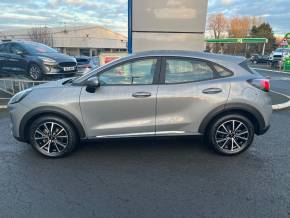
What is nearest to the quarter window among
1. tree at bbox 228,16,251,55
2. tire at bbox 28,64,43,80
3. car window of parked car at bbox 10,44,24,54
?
tire at bbox 28,64,43,80

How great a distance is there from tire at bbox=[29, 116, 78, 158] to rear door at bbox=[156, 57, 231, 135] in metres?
1.38

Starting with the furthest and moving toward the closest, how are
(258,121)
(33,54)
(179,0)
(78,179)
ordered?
(33,54) → (179,0) → (258,121) → (78,179)

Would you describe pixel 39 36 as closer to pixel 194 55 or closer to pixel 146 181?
pixel 194 55

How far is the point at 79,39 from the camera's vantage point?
72.9 m

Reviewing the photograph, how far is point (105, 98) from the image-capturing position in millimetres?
3643

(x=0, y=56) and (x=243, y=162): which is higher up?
(x=0, y=56)

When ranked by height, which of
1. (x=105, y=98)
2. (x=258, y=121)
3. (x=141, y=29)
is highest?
(x=141, y=29)

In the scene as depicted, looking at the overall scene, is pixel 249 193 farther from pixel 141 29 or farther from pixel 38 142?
pixel 141 29

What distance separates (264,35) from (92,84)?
219 feet

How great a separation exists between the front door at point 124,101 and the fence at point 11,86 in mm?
5424

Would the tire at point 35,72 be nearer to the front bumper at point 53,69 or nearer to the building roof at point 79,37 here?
the front bumper at point 53,69

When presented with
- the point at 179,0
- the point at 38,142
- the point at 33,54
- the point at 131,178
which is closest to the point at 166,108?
the point at 131,178

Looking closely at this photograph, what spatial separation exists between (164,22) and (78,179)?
5800 millimetres

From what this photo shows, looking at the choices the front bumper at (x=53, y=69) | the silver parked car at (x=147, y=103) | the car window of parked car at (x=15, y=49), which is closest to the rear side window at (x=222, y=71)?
the silver parked car at (x=147, y=103)
